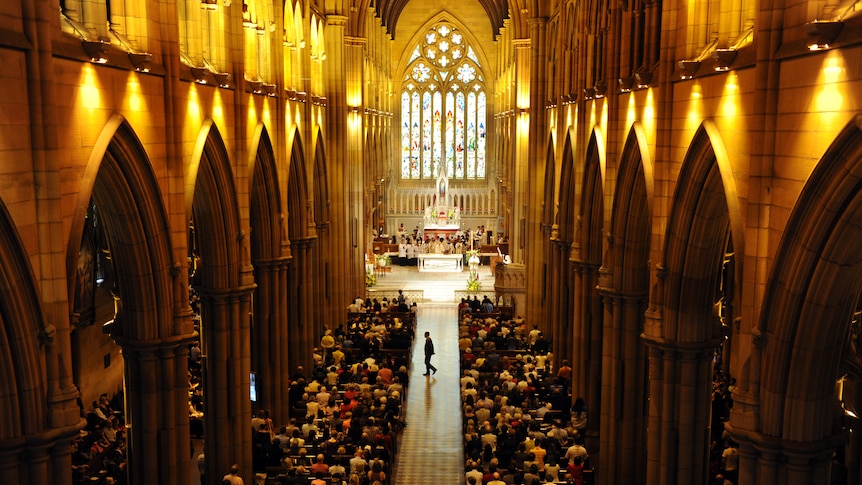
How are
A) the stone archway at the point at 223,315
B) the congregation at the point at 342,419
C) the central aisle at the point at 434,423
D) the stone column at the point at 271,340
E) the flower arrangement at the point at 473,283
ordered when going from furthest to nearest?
the flower arrangement at the point at 473,283, the stone column at the point at 271,340, the central aisle at the point at 434,423, the congregation at the point at 342,419, the stone archway at the point at 223,315

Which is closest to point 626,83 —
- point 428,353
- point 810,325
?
point 810,325

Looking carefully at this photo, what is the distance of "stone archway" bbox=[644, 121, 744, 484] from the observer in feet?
46.2

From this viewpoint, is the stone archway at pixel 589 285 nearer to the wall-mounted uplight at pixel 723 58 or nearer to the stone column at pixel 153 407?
the wall-mounted uplight at pixel 723 58

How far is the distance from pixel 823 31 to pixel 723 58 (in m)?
3.01

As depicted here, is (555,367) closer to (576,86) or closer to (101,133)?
(576,86)

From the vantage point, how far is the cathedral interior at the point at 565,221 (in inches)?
389

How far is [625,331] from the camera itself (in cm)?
1889

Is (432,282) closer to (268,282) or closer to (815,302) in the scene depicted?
(268,282)

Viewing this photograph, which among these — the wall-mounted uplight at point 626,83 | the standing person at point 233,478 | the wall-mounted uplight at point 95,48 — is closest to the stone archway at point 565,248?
the wall-mounted uplight at point 626,83

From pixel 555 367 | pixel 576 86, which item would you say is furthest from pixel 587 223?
pixel 555 367

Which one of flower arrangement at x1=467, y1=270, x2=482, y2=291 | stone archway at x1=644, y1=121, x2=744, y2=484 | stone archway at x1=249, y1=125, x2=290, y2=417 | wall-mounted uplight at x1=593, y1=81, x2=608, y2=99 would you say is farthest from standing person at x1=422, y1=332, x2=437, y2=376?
stone archway at x1=644, y1=121, x2=744, y2=484

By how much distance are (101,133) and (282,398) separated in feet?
41.4

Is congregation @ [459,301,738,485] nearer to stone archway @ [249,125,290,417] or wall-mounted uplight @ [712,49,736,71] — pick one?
stone archway @ [249,125,290,417]

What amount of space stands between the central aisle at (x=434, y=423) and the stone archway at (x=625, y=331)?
3799 mm
